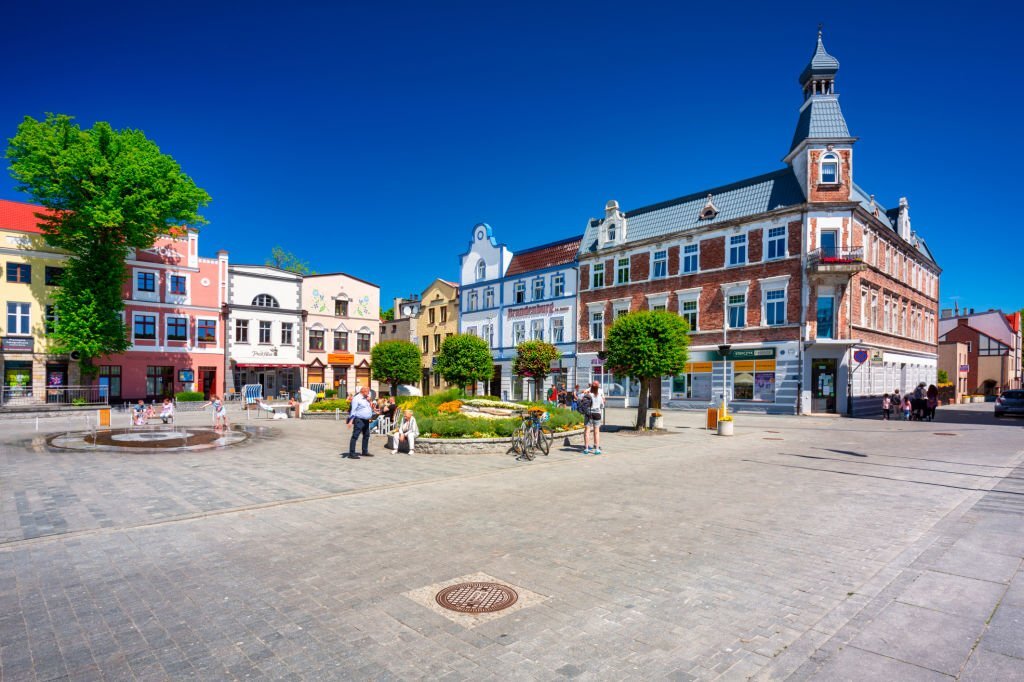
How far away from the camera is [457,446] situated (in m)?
14.7

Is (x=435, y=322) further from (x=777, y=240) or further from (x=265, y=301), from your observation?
(x=777, y=240)

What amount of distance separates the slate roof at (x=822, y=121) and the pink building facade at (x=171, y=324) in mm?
43049

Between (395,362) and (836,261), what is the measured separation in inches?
1165

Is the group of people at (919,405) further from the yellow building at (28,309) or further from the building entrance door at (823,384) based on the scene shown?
the yellow building at (28,309)

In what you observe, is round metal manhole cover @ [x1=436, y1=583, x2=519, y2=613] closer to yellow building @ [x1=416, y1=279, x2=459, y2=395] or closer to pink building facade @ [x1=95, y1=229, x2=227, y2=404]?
pink building facade @ [x1=95, y1=229, x2=227, y2=404]

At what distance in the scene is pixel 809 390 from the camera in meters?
30.0

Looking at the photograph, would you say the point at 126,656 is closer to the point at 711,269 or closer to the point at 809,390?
the point at 809,390

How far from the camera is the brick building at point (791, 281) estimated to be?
98.6 feet

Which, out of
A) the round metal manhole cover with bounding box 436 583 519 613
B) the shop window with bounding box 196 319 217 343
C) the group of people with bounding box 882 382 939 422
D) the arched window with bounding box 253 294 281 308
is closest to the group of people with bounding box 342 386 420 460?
the round metal manhole cover with bounding box 436 583 519 613

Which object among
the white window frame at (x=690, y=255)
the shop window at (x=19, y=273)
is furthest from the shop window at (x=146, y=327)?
the white window frame at (x=690, y=255)

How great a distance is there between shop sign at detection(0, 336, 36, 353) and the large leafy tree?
1.83m

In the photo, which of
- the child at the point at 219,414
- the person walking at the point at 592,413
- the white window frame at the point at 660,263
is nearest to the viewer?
the person walking at the point at 592,413

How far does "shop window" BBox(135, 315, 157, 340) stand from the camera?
39.7 m

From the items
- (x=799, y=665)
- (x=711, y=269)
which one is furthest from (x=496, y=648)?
(x=711, y=269)
